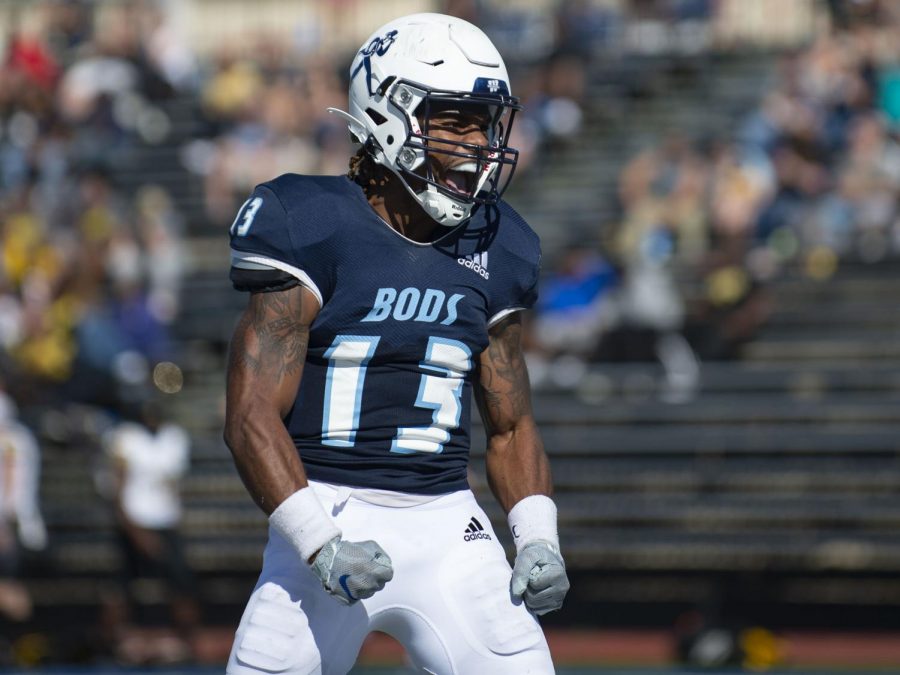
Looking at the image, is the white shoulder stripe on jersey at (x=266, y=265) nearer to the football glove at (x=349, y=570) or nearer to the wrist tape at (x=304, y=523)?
the wrist tape at (x=304, y=523)

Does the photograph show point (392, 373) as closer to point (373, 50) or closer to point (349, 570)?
A: point (349, 570)

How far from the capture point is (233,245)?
3592 mm

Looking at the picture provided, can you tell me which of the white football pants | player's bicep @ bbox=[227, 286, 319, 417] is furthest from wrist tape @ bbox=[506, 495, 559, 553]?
player's bicep @ bbox=[227, 286, 319, 417]


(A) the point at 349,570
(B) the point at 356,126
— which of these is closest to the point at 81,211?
(B) the point at 356,126

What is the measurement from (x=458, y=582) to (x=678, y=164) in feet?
24.0

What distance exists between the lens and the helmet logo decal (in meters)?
3.79

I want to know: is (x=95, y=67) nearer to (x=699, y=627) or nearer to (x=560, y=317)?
(x=560, y=317)

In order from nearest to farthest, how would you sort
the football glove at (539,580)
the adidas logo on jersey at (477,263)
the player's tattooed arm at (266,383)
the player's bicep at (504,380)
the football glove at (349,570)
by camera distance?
1. the football glove at (349,570)
2. the player's tattooed arm at (266,383)
3. the football glove at (539,580)
4. the adidas logo on jersey at (477,263)
5. the player's bicep at (504,380)

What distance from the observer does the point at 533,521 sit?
3846 millimetres

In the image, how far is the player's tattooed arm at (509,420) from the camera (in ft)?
12.9

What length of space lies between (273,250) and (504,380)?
29.4 inches

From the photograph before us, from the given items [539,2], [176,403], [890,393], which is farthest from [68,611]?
[539,2]

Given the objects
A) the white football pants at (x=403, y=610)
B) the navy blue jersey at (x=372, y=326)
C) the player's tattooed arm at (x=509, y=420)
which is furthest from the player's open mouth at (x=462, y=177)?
the white football pants at (x=403, y=610)

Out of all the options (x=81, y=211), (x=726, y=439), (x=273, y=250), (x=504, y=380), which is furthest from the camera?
(x=81, y=211)
